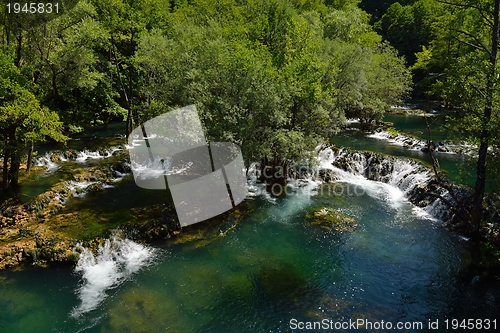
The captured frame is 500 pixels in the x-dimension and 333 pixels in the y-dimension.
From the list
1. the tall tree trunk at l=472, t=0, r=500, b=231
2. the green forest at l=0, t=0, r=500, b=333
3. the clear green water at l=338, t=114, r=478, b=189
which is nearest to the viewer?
the tall tree trunk at l=472, t=0, r=500, b=231

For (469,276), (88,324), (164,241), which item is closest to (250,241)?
(164,241)

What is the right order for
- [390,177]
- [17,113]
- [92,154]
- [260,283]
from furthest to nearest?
[92,154]
[390,177]
[17,113]
[260,283]

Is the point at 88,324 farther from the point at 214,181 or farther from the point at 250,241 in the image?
the point at 214,181

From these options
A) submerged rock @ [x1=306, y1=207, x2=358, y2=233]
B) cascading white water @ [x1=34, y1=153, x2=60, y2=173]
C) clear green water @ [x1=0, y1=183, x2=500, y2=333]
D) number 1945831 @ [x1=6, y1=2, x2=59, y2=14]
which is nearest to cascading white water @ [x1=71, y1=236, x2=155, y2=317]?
clear green water @ [x1=0, y1=183, x2=500, y2=333]

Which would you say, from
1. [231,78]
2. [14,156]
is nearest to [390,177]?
[231,78]

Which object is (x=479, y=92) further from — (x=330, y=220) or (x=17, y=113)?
(x=17, y=113)

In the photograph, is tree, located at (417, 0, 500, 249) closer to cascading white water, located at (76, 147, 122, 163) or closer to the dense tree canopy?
the dense tree canopy
